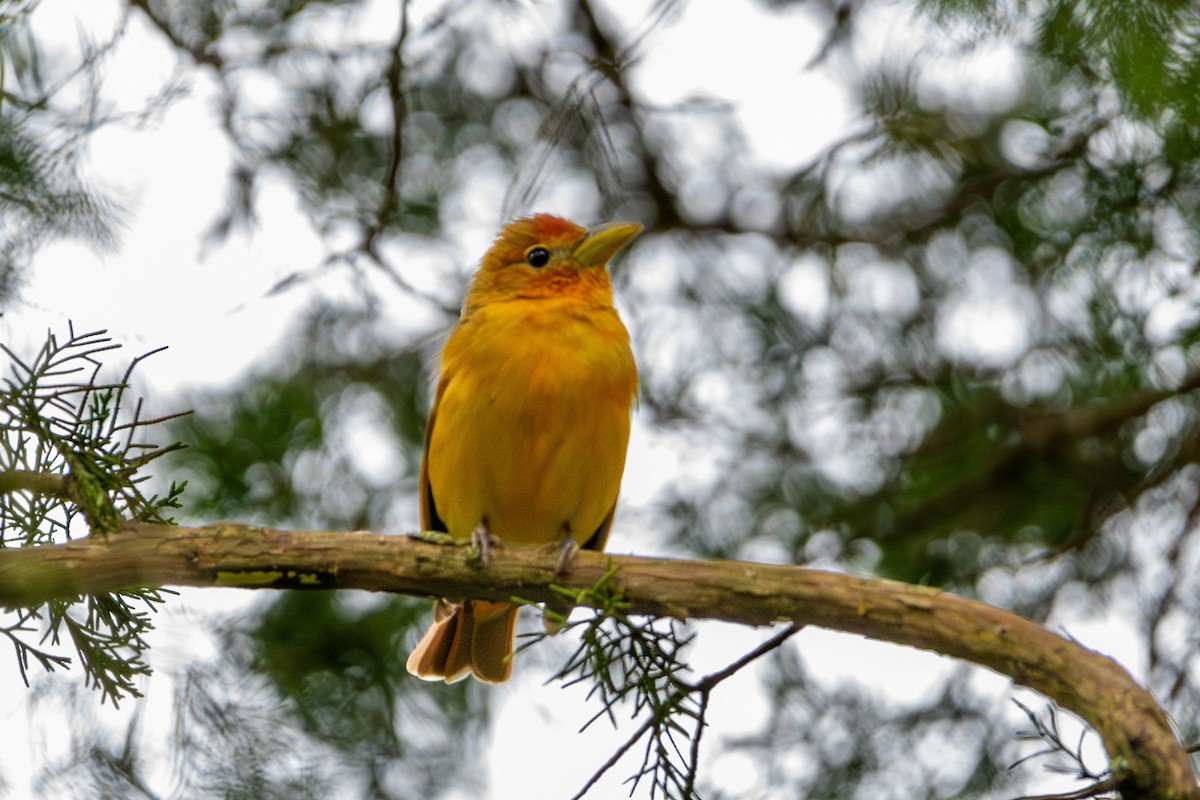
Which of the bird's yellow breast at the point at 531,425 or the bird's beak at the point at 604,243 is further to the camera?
the bird's beak at the point at 604,243

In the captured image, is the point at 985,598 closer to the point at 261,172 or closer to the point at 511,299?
the point at 511,299

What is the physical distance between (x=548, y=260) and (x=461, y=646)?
4.99 ft

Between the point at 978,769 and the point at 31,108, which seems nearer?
the point at 31,108

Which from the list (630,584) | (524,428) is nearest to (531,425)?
(524,428)

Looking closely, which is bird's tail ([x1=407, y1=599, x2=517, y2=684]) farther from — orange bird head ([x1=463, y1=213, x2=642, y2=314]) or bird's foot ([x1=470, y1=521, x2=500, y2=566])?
bird's foot ([x1=470, y1=521, x2=500, y2=566])

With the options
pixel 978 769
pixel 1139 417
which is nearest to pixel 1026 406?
pixel 1139 417

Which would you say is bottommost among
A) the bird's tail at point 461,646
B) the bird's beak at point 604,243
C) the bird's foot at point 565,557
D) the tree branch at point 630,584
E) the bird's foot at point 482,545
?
the tree branch at point 630,584

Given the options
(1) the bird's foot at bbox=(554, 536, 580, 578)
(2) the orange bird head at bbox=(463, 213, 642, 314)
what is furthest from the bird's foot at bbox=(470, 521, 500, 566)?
(2) the orange bird head at bbox=(463, 213, 642, 314)

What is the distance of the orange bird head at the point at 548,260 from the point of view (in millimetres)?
5121

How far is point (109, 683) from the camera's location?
125 inches

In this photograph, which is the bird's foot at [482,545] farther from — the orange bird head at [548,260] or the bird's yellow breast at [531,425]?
the orange bird head at [548,260]

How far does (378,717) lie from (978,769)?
7.48ft

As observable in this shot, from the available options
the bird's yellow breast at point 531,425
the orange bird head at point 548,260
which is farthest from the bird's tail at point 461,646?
the orange bird head at point 548,260

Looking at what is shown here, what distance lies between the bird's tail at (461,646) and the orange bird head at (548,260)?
1.16 metres
